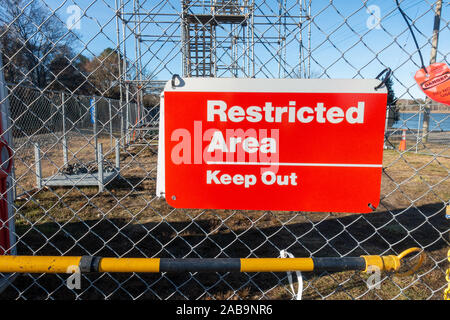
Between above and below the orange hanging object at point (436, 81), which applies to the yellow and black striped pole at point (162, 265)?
below

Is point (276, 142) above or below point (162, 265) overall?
above

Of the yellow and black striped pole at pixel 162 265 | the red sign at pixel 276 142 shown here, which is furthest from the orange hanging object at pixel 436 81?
the yellow and black striped pole at pixel 162 265

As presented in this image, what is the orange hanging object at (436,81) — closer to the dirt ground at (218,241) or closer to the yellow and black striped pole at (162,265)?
the dirt ground at (218,241)

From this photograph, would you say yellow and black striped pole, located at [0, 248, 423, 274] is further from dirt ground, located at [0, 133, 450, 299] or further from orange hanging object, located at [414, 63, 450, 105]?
orange hanging object, located at [414, 63, 450, 105]

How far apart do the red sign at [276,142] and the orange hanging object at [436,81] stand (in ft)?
0.75

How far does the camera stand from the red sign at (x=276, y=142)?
1421mm

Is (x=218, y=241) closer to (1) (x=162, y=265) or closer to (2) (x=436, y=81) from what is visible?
(1) (x=162, y=265)

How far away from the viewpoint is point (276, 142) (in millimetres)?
1437

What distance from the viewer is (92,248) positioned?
3283mm

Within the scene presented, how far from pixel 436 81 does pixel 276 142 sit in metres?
0.86

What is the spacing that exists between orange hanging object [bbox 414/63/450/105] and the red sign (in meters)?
0.23

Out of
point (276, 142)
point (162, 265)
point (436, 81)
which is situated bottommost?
point (162, 265)

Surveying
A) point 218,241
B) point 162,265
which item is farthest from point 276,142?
point 218,241
